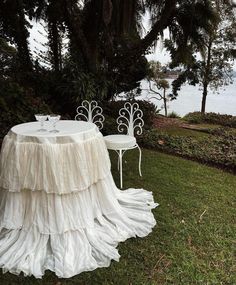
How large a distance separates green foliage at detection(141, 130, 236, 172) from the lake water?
4.53m

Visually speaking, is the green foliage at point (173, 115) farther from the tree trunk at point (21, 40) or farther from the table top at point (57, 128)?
the table top at point (57, 128)

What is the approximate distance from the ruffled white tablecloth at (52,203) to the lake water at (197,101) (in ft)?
26.4

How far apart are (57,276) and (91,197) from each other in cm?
67

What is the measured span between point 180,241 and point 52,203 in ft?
3.48

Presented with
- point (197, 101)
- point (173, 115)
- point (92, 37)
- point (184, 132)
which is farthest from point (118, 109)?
point (197, 101)

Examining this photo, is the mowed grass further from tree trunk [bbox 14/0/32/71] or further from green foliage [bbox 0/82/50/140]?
tree trunk [bbox 14/0/32/71]

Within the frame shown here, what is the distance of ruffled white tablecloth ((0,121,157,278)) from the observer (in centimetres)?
224

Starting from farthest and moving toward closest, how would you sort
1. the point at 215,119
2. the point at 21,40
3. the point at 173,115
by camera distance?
the point at 173,115
the point at 215,119
the point at 21,40

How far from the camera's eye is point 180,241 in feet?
8.41

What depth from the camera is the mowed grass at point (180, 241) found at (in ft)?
6.98

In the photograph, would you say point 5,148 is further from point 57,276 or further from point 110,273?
point 110,273

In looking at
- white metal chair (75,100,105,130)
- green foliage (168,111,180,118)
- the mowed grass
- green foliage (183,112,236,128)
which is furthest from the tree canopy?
the mowed grass

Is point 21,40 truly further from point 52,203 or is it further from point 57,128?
point 52,203

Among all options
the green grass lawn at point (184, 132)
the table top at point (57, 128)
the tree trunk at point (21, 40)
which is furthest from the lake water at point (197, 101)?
the table top at point (57, 128)
